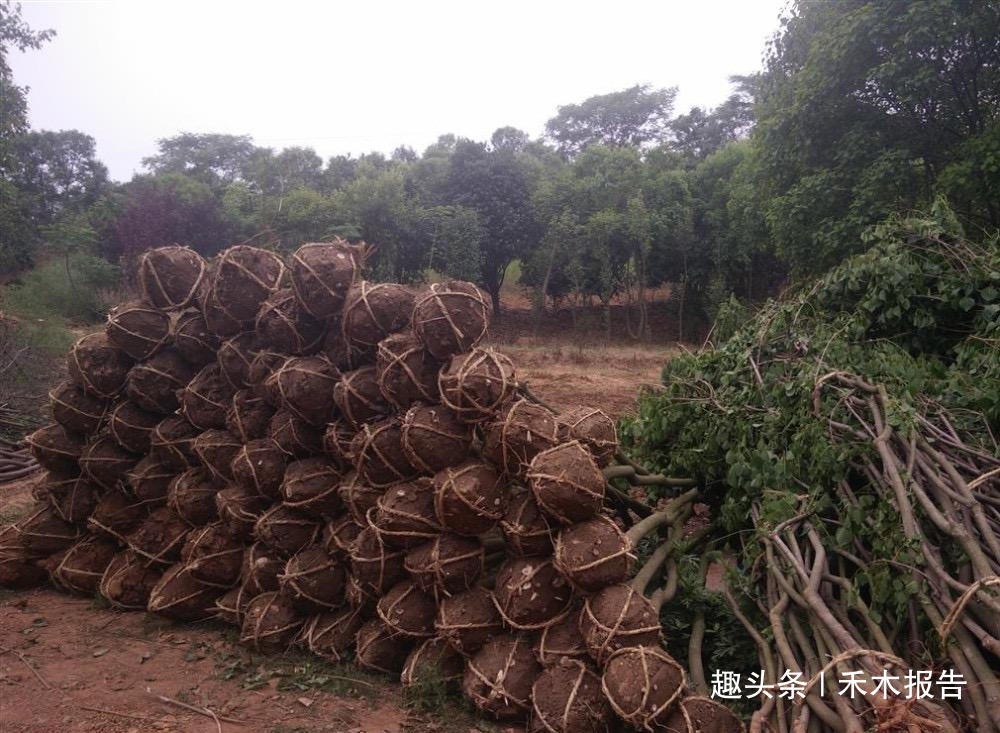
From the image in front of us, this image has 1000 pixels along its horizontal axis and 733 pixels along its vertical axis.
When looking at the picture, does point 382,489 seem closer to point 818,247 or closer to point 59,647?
point 59,647

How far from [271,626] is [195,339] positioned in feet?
5.96

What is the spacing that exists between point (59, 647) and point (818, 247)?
37.6 feet

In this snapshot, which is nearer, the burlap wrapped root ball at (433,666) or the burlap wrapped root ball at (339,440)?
the burlap wrapped root ball at (433,666)

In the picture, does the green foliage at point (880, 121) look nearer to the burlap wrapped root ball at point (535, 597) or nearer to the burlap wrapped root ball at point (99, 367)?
the burlap wrapped root ball at point (535, 597)

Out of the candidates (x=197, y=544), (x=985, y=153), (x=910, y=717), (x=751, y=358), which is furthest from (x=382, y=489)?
(x=985, y=153)

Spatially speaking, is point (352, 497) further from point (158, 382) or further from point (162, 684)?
point (158, 382)

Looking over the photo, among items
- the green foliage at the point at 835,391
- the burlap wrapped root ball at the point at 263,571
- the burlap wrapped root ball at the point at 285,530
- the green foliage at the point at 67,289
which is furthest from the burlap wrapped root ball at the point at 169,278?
the green foliage at the point at 67,289

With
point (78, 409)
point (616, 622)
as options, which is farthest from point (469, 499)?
point (78, 409)

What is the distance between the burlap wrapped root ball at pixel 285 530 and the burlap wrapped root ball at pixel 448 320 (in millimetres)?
1197

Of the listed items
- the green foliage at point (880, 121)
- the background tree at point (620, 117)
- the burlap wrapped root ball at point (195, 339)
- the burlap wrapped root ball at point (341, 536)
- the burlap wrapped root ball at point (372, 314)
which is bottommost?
the burlap wrapped root ball at point (341, 536)

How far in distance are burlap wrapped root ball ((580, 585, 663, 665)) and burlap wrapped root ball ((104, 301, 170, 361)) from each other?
3126 mm

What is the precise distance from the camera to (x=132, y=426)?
4.53m

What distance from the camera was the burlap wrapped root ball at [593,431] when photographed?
3.77m

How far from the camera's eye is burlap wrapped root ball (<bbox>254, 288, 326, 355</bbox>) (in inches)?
160
